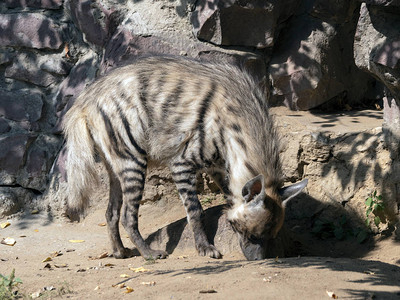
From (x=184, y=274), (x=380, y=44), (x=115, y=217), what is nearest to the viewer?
(x=184, y=274)

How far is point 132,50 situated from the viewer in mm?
5840

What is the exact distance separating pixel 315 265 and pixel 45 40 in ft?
12.7

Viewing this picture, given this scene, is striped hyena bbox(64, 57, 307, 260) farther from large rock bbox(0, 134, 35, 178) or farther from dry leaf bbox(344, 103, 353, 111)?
dry leaf bbox(344, 103, 353, 111)

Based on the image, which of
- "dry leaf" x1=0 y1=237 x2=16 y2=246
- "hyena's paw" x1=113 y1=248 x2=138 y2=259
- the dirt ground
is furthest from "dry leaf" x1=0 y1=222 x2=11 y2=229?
"hyena's paw" x1=113 y1=248 x2=138 y2=259

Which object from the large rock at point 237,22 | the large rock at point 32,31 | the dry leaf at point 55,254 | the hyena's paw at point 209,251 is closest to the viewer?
the hyena's paw at point 209,251

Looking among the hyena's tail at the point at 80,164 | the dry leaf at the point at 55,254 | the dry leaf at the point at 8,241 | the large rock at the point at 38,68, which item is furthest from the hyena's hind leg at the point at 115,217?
the large rock at the point at 38,68

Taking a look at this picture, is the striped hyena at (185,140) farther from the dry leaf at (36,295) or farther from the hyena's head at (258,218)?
the dry leaf at (36,295)

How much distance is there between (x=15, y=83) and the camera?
6.32 metres

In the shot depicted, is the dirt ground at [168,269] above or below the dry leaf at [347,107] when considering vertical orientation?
below

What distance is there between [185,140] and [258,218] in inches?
35.1

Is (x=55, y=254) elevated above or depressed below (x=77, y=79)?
below

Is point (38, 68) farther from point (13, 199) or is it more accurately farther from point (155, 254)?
point (155, 254)

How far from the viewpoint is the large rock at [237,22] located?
5770mm

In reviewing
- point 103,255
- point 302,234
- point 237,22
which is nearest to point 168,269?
point 103,255
